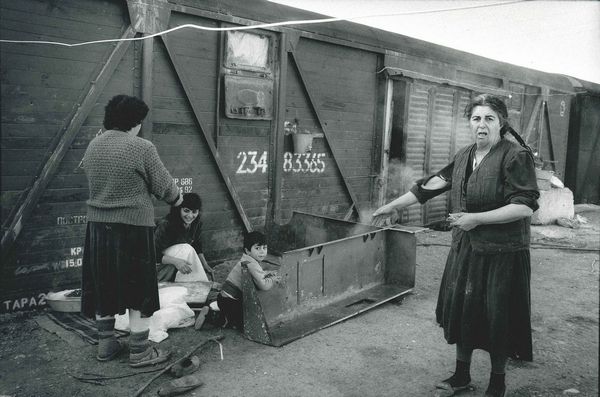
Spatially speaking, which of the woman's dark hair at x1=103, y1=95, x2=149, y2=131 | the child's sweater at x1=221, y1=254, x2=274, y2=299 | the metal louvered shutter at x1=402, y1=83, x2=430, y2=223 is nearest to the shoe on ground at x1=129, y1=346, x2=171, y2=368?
the child's sweater at x1=221, y1=254, x2=274, y2=299

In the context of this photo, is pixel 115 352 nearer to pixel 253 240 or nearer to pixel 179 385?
pixel 179 385

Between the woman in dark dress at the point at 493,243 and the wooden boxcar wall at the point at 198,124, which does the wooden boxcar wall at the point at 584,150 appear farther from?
the woman in dark dress at the point at 493,243

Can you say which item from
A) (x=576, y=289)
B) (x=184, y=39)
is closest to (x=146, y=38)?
(x=184, y=39)

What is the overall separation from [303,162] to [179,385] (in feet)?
16.1

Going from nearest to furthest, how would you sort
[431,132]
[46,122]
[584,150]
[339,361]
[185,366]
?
[185,366] → [339,361] → [46,122] → [431,132] → [584,150]

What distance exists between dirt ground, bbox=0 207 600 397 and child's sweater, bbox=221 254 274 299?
39 cm

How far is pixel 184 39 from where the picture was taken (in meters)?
6.35

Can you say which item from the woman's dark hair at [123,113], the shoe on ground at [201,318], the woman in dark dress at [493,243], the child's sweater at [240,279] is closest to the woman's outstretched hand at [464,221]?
the woman in dark dress at [493,243]

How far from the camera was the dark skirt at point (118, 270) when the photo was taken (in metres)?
3.88

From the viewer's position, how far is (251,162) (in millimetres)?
7289

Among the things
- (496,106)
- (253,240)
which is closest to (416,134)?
(253,240)

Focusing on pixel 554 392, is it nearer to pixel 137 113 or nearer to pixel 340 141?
pixel 137 113

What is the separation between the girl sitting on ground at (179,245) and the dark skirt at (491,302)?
2.83 m

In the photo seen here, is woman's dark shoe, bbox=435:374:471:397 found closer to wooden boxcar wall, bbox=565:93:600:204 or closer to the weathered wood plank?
the weathered wood plank
